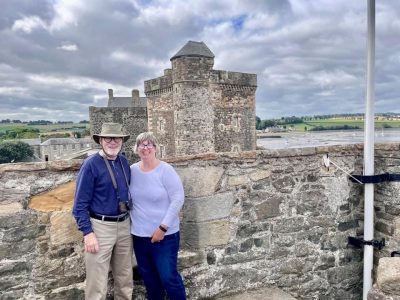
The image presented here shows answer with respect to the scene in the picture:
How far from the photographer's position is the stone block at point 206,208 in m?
3.63

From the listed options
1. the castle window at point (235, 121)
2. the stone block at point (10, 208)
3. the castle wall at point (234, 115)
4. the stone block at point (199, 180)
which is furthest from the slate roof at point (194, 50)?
the stone block at point (10, 208)

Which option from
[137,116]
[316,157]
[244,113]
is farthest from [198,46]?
[316,157]

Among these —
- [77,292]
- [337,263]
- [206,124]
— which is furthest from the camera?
[206,124]

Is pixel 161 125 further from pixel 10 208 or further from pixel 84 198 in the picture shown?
pixel 84 198

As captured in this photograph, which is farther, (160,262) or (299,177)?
(299,177)

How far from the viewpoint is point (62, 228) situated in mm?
3176

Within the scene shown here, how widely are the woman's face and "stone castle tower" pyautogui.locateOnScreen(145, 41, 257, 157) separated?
1860 cm

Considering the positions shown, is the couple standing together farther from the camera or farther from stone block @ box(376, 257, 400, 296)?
stone block @ box(376, 257, 400, 296)

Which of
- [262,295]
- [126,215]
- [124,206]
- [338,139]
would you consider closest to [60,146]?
[338,139]

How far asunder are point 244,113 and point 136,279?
21.7 metres

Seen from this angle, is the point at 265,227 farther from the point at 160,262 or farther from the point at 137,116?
the point at 137,116

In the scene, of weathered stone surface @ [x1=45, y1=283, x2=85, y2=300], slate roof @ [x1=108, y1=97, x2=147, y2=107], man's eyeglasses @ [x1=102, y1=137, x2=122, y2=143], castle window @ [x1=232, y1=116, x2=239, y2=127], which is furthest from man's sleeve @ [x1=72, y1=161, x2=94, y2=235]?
slate roof @ [x1=108, y1=97, x2=147, y2=107]

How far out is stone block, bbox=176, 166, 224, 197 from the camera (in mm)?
3605

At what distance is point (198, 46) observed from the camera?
22.2 meters
